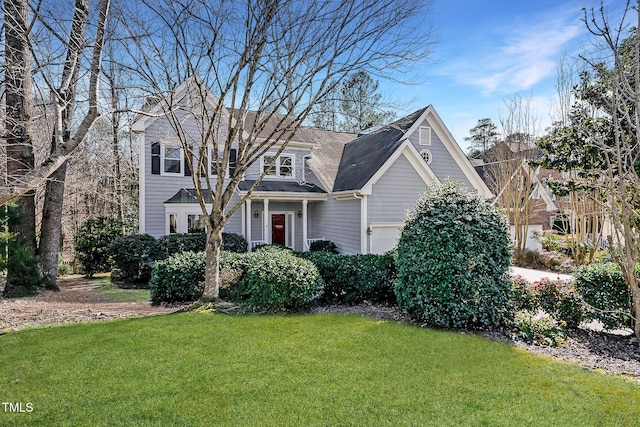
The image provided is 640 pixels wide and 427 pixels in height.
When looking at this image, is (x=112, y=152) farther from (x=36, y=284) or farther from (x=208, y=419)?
(x=208, y=419)

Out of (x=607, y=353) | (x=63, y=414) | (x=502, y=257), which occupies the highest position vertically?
(x=502, y=257)

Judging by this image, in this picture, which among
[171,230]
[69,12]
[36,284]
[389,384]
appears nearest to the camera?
[389,384]

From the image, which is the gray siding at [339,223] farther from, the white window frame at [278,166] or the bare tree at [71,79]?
the bare tree at [71,79]

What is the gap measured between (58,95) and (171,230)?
27.4 feet

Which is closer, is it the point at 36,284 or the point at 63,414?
the point at 63,414

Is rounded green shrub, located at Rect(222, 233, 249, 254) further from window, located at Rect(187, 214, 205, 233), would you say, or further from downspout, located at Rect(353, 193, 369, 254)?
downspout, located at Rect(353, 193, 369, 254)

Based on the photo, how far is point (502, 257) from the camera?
5922mm

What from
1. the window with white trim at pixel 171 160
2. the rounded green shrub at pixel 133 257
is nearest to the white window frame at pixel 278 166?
the window with white trim at pixel 171 160

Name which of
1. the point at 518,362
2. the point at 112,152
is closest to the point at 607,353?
the point at 518,362

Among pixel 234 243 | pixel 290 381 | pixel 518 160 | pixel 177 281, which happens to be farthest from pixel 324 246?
pixel 290 381

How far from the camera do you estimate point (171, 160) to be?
13719mm

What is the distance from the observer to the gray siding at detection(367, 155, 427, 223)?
1277 cm

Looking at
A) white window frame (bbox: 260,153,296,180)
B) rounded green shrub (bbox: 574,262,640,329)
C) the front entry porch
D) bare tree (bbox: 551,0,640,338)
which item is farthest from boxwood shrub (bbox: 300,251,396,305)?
white window frame (bbox: 260,153,296,180)

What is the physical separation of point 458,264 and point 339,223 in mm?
8752
